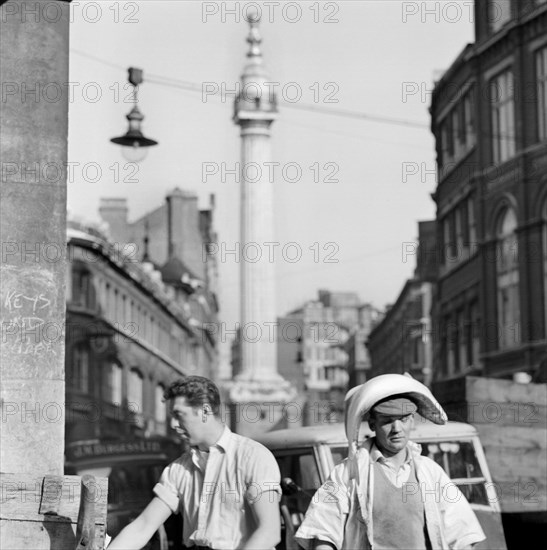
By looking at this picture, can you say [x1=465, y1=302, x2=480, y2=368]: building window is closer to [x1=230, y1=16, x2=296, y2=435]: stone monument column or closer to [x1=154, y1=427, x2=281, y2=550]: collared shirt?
[x1=230, y1=16, x2=296, y2=435]: stone monument column

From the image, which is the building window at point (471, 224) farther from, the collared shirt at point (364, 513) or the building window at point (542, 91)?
the collared shirt at point (364, 513)

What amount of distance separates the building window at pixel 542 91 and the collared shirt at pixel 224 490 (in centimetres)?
3241

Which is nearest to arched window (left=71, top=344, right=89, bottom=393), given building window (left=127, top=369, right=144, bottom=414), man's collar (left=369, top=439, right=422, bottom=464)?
building window (left=127, top=369, right=144, bottom=414)

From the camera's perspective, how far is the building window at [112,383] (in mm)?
62969

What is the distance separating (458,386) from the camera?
49.0ft

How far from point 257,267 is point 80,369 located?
2515 centimetres

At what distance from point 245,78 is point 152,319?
19595mm

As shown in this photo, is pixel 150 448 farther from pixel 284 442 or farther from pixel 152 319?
pixel 152 319

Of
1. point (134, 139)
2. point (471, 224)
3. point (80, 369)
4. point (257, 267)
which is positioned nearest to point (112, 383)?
point (80, 369)

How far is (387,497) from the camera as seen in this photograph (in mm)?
6570

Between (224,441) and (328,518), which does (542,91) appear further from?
(328,518)

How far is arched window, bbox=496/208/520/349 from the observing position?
39.8 metres

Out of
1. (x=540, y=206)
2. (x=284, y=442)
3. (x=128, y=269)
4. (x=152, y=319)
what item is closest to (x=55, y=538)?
(x=284, y=442)

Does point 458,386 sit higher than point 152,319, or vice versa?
point 152,319
